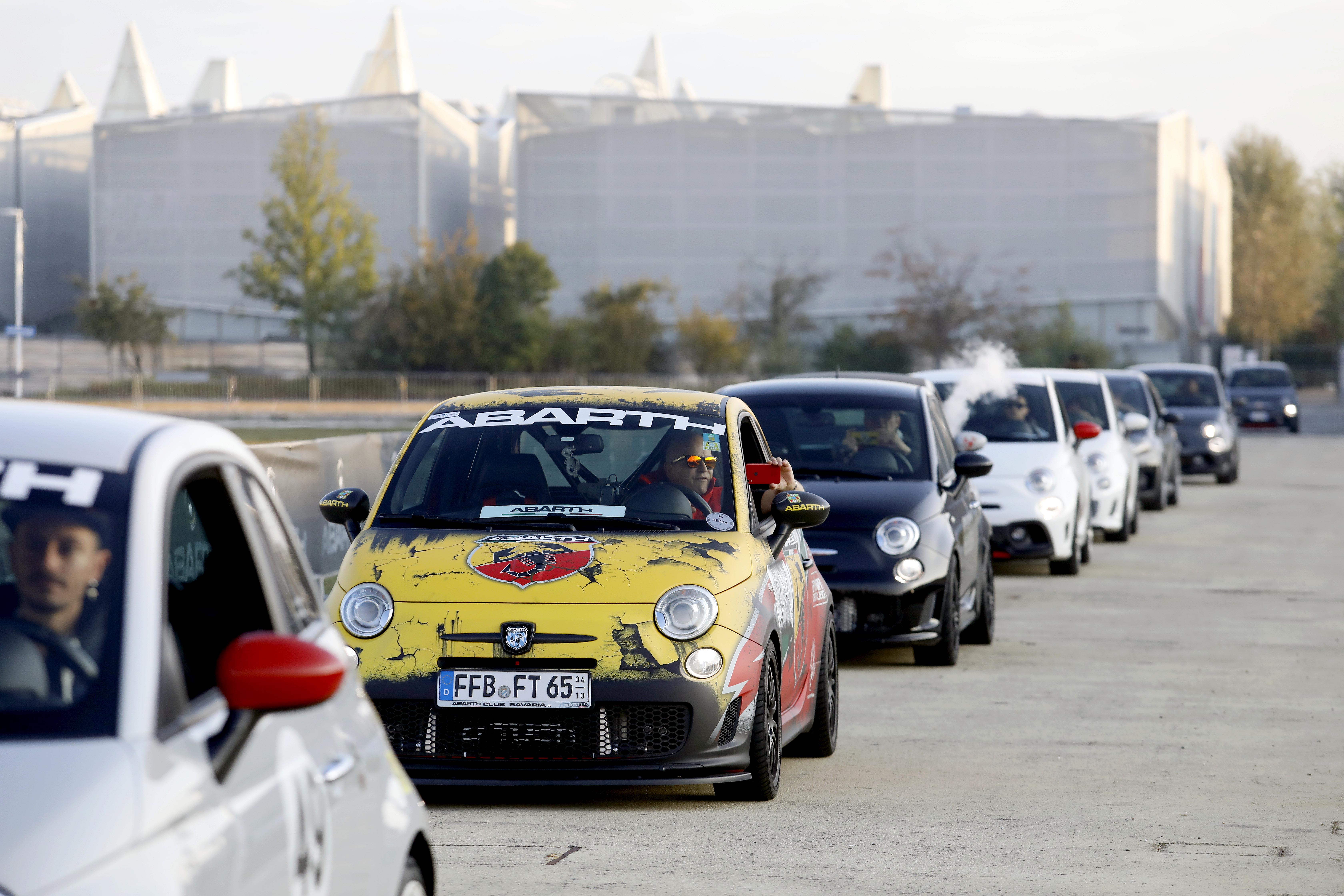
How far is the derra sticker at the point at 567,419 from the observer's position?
7.99 metres

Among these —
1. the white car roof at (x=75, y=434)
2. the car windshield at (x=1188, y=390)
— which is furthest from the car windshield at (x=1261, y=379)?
the white car roof at (x=75, y=434)

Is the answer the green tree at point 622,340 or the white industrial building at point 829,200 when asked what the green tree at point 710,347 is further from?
the white industrial building at point 829,200

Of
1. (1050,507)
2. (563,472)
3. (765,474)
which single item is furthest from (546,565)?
(1050,507)

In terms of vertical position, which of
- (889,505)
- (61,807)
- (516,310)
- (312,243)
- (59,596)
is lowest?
(889,505)

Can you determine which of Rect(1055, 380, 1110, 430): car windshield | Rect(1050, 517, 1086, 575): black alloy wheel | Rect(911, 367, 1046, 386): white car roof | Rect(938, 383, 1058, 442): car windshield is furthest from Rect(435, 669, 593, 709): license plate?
Rect(1055, 380, 1110, 430): car windshield

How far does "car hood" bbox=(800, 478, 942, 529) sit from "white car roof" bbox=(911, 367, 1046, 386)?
589 cm

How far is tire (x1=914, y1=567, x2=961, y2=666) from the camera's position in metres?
11.0

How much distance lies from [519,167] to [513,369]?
14.9 meters

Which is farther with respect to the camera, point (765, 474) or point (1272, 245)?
point (1272, 245)

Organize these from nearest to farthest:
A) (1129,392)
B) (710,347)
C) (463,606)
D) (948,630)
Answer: (463,606), (948,630), (1129,392), (710,347)

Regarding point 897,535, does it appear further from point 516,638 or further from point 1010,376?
point 1010,376

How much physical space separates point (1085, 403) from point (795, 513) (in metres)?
14.1

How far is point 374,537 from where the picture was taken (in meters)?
7.50

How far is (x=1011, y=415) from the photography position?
17.2 metres
